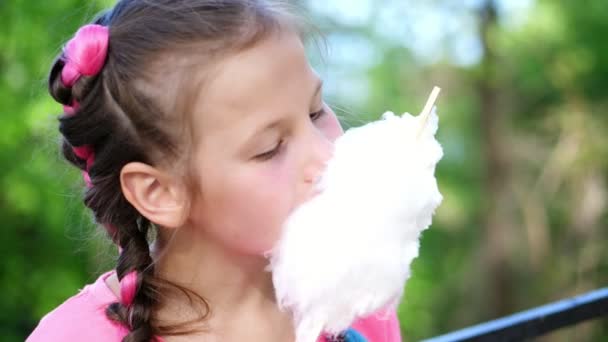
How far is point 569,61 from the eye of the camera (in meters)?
10.3

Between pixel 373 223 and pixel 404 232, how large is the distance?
0.06 metres

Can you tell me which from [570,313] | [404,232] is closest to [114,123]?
[404,232]

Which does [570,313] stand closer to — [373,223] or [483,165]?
[373,223]

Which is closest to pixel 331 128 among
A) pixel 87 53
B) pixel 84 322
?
pixel 87 53

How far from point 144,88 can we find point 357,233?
0.41m

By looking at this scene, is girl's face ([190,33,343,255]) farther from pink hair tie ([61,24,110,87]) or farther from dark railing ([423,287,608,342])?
dark railing ([423,287,608,342])

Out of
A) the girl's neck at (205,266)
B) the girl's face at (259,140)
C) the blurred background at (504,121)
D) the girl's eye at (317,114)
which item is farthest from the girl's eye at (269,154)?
the blurred background at (504,121)

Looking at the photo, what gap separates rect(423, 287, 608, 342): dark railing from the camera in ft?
5.84

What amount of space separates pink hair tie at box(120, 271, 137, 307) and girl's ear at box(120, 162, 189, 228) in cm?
11

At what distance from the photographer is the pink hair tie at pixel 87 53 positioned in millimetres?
1384

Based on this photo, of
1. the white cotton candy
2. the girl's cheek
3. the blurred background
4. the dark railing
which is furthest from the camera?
the blurred background

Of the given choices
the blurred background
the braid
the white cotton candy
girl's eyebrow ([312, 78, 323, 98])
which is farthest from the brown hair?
the blurred background

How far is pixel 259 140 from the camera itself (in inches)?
52.7

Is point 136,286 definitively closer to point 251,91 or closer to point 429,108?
point 251,91
